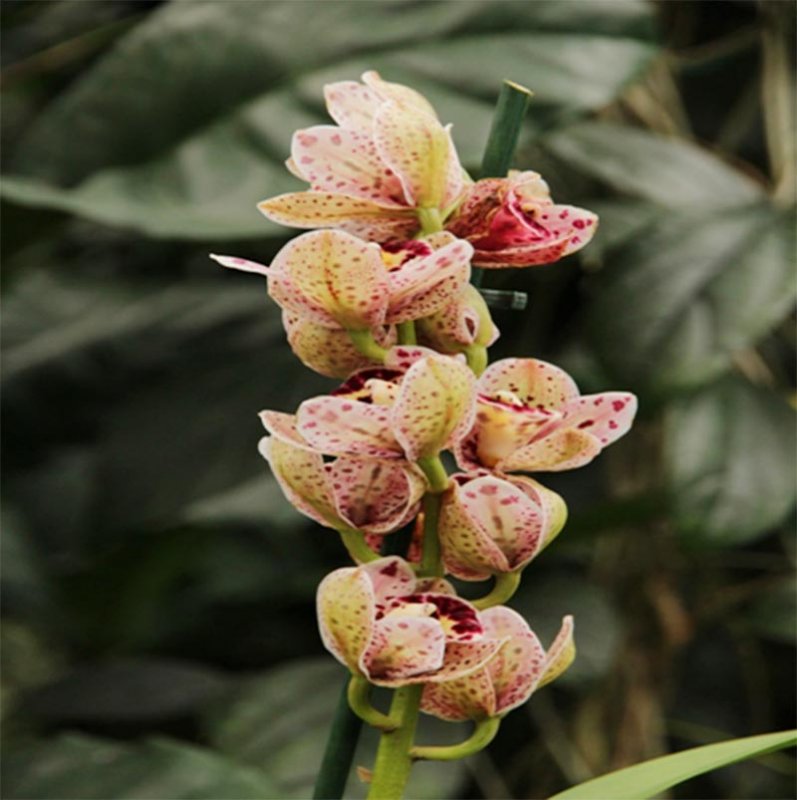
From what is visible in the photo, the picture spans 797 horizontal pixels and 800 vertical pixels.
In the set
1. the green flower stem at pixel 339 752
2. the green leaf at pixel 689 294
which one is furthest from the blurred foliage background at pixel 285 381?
the green flower stem at pixel 339 752

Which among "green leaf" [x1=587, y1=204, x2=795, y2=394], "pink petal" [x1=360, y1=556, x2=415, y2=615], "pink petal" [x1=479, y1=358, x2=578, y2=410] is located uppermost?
"pink petal" [x1=479, y1=358, x2=578, y2=410]

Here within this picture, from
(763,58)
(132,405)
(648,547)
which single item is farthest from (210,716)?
(763,58)

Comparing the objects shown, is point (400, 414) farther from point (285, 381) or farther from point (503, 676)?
point (285, 381)

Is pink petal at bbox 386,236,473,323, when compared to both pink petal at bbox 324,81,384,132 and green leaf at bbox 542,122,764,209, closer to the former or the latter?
pink petal at bbox 324,81,384,132

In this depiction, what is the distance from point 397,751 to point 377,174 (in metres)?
0.11

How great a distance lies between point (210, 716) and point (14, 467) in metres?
0.26

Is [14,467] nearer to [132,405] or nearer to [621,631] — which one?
[132,405]

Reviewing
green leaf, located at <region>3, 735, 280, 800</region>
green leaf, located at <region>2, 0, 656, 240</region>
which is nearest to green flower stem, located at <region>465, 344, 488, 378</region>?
green leaf, located at <region>3, 735, 280, 800</region>

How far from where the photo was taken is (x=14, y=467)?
1026mm

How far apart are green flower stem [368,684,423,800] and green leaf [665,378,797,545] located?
21.5 inches

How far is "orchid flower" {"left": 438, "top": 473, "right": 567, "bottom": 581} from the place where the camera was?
256mm

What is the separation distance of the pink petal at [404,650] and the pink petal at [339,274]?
55mm

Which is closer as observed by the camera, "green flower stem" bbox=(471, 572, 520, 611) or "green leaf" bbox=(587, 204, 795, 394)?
"green flower stem" bbox=(471, 572, 520, 611)

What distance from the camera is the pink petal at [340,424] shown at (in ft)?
0.81
